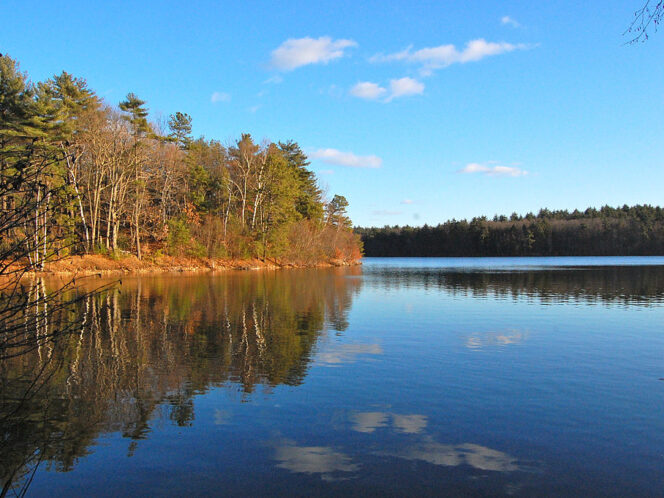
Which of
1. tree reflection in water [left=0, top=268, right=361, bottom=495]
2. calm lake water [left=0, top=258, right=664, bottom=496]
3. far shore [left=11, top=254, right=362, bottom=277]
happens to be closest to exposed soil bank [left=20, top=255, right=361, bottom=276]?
far shore [left=11, top=254, right=362, bottom=277]

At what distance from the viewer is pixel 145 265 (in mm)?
51156

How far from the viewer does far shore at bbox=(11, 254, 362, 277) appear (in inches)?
1667

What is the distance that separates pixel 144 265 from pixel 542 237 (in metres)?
129

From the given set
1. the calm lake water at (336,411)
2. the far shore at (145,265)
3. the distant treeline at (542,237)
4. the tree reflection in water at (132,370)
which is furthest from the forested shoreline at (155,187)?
the distant treeline at (542,237)

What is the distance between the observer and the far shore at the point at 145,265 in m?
42.3

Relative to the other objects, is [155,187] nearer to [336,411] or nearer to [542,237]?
[336,411]

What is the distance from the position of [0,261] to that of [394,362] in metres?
8.96

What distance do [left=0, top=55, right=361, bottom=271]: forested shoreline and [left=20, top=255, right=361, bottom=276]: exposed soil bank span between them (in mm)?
740

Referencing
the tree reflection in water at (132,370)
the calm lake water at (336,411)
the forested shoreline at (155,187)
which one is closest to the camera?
the calm lake water at (336,411)

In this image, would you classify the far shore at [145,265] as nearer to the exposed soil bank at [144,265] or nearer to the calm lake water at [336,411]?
the exposed soil bank at [144,265]

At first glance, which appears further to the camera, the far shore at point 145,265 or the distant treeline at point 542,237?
the distant treeline at point 542,237

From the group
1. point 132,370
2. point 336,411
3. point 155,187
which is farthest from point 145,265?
point 336,411

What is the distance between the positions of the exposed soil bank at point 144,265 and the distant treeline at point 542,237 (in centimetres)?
9684

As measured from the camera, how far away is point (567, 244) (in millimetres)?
148875
